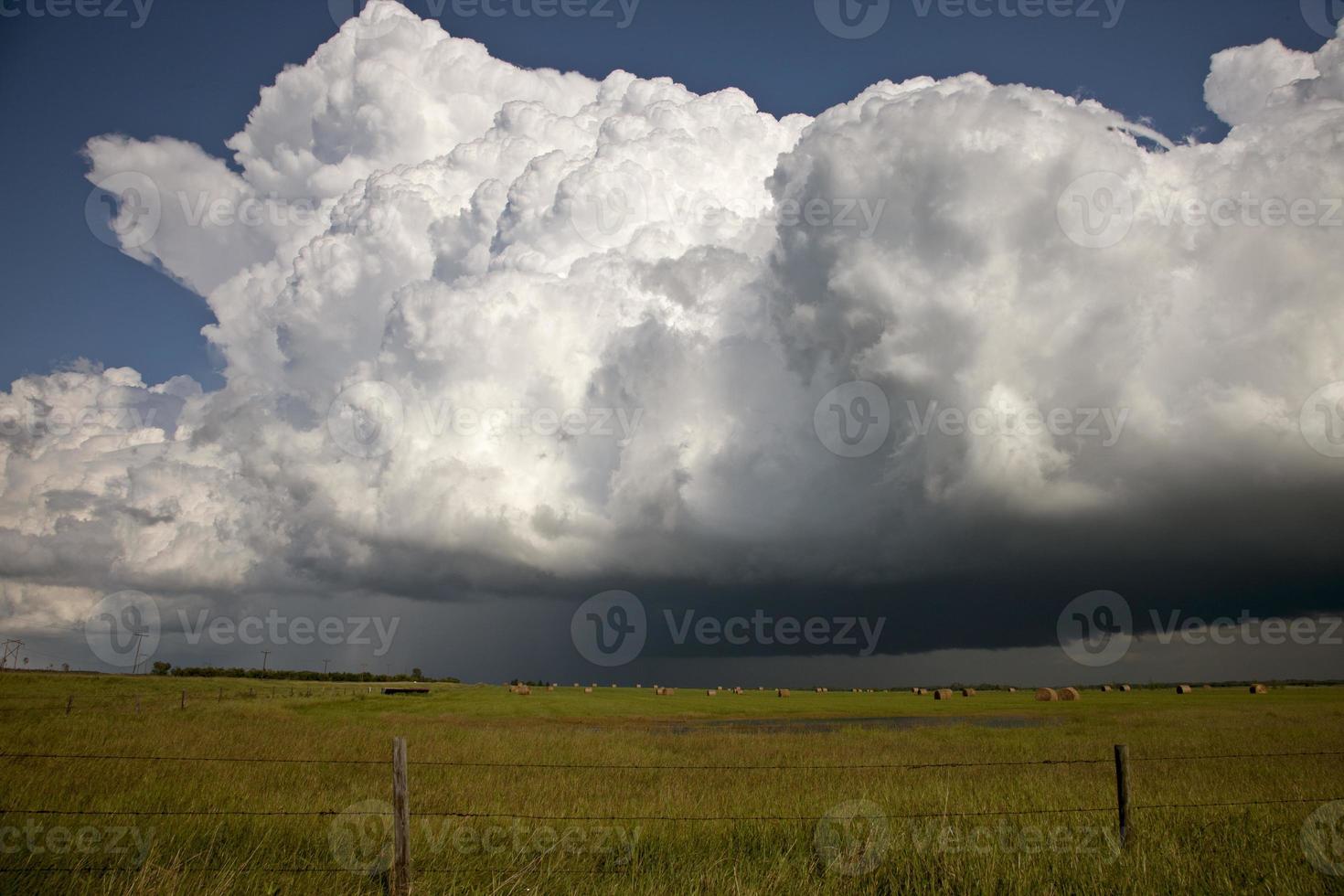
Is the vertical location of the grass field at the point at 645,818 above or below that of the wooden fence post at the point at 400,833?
below

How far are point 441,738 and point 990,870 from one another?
23.6m

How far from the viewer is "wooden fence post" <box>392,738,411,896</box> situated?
814cm

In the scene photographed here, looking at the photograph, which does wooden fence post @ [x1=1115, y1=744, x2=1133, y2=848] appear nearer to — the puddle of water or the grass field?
the grass field

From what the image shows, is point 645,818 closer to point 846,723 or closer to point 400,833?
point 400,833

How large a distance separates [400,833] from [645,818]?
552 centimetres

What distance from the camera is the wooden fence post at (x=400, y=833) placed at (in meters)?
8.14

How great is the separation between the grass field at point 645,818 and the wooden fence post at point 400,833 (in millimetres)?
217

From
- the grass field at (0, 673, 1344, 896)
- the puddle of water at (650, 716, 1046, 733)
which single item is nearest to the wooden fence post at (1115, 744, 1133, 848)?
the grass field at (0, 673, 1344, 896)

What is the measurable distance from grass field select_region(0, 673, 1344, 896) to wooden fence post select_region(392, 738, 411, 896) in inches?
8.6

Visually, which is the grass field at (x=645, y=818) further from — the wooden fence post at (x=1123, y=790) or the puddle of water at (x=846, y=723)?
the puddle of water at (x=846, y=723)

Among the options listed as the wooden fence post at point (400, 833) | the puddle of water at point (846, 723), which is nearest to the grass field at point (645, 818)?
the wooden fence post at point (400, 833)

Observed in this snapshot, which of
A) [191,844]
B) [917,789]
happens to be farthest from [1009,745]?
[191,844]

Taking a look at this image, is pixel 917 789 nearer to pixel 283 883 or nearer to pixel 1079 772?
pixel 1079 772

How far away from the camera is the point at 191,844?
1065 centimetres
